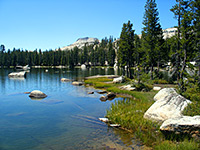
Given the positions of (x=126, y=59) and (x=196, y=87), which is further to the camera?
(x=126, y=59)

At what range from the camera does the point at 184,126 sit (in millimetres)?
12383

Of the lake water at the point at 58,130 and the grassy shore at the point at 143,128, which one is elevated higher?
the grassy shore at the point at 143,128

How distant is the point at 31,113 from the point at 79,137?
33.6 feet

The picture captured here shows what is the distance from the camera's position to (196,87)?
64.8 feet

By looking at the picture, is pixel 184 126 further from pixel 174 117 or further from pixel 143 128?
pixel 143 128

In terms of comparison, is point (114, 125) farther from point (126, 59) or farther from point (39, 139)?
point (126, 59)

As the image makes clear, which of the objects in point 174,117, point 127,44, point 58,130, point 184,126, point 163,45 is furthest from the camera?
point 127,44

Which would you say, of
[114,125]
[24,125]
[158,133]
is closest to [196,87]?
[158,133]

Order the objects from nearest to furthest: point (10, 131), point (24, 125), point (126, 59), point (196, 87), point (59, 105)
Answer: point (10, 131) < point (24, 125) < point (196, 87) < point (59, 105) < point (126, 59)

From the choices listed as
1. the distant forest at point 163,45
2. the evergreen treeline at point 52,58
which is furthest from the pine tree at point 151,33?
the evergreen treeline at point 52,58

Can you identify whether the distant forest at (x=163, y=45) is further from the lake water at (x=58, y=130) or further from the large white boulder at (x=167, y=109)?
the lake water at (x=58, y=130)

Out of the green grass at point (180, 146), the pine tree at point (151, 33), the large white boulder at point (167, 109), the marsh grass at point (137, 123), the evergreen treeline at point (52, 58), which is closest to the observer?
the green grass at point (180, 146)

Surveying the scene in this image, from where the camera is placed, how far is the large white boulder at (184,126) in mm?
12074

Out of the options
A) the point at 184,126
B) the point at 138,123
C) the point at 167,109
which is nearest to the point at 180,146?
the point at 184,126
